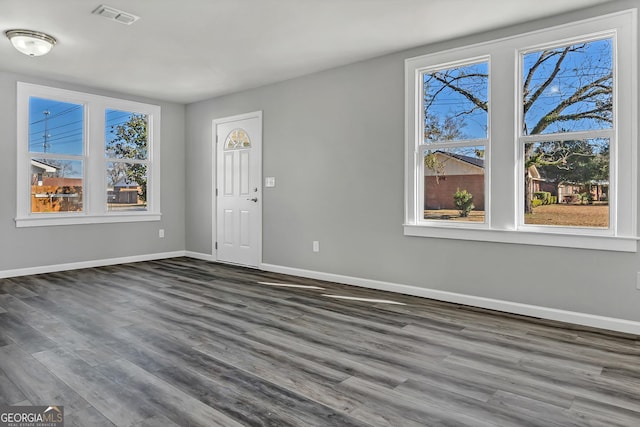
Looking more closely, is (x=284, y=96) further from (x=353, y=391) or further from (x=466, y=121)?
(x=353, y=391)

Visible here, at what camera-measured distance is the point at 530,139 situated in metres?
3.58

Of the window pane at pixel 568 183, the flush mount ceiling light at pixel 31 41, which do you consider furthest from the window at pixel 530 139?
the flush mount ceiling light at pixel 31 41

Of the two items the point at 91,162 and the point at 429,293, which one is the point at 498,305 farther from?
the point at 91,162

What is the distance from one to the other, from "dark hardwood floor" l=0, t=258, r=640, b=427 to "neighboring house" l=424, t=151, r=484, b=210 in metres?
1.01

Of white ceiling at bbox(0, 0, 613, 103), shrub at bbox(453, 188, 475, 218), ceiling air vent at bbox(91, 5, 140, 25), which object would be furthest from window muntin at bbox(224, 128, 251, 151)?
shrub at bbox(453, 188, 475, 218)

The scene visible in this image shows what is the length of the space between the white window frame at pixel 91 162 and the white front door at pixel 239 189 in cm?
104

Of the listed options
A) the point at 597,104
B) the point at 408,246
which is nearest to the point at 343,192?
the point at 408,246

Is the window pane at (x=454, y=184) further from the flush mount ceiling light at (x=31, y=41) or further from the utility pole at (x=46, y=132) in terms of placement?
the utility pole at (x=46, y=132)

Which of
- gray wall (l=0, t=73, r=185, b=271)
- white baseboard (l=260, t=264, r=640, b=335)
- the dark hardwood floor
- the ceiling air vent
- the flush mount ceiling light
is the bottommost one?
the dark hardwood floor

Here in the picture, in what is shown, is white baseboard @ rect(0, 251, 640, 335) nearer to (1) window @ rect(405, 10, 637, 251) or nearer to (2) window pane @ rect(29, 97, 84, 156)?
(1) window @ rect(405, 10, 637, 251)

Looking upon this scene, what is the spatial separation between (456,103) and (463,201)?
38.0 inches

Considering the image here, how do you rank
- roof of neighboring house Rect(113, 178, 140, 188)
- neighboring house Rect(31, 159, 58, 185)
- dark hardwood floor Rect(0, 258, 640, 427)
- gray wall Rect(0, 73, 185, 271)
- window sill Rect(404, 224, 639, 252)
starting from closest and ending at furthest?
dark hardwood floor Rect(0, 258, 640, 427) < window sill Rect(404, 224, 639, 252) < gray wall Rect(0, 73, 185, 271) < neighboring house Rect(31, 159, 58, 185) < roof of neighboring house Rect(113, 178, 140, 188)

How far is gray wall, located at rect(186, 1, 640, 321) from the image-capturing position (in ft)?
11.0

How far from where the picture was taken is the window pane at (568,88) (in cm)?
327
